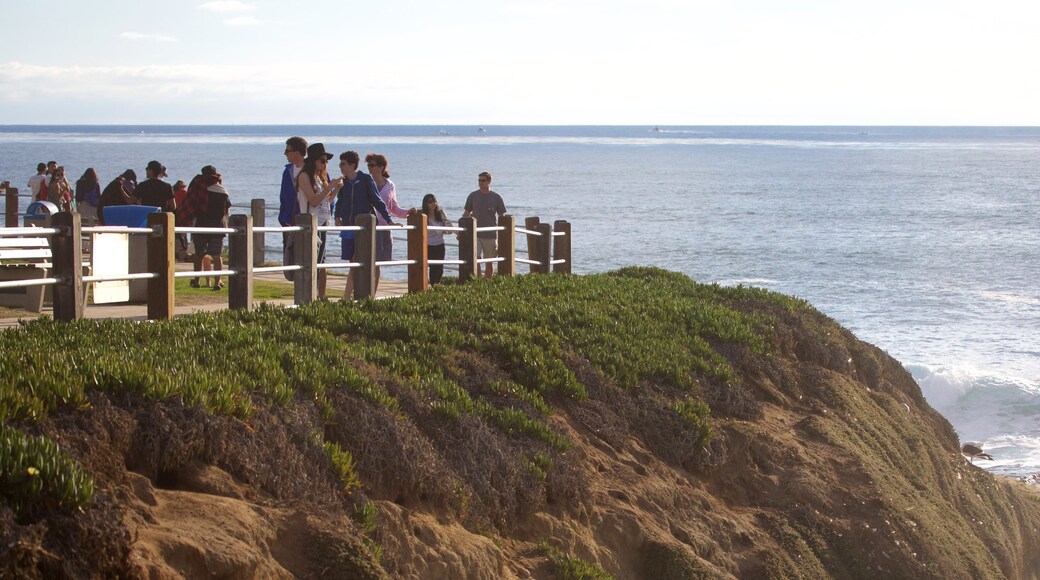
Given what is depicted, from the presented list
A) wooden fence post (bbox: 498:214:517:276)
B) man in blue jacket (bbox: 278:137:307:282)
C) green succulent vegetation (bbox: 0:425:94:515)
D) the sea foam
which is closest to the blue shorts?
man in blue jacket (bbox: 278:137:307:282)

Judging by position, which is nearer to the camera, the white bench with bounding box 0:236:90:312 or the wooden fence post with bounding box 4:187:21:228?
the white bench with bounding box 0:236:90:312

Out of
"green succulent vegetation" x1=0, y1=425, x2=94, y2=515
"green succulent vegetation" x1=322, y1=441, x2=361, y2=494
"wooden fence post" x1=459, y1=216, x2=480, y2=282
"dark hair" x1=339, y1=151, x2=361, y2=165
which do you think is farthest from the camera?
"wooden fence post" x1=459, y1=216, x2=480, y2=282

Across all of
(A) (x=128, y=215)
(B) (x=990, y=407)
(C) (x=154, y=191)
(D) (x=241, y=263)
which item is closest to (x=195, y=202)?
(A) (x=128, y=215)

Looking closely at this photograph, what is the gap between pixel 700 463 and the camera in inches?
365

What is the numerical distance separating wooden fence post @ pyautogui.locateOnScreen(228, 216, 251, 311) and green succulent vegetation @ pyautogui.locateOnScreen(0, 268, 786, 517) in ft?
4.19

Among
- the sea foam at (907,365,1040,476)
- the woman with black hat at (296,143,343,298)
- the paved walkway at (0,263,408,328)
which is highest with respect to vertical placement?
the woman with black hat at (296,143,343,298)

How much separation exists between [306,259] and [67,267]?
9.25 feet

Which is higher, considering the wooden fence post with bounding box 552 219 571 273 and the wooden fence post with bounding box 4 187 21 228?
the wooden fence post with bounding box 4 187 21 228

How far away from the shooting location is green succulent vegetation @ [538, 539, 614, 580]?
7086mm

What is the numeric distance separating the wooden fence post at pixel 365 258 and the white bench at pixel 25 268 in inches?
121

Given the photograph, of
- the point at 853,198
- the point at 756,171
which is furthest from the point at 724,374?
the point at 756,171

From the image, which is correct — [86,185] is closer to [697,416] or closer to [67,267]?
[67,267]

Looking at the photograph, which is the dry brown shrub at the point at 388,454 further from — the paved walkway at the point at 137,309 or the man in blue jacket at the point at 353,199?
the man in blue jacket at the point at 353,199

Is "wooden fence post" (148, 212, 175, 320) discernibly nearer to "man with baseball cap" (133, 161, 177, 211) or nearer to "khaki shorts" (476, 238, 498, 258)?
"khaki shorts" (476, 238, 498, 258)
